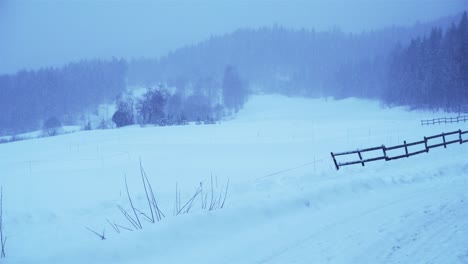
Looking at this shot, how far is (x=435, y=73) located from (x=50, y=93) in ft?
434

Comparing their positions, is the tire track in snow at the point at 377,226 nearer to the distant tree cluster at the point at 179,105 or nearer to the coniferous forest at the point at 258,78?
the distant tree cluster at the point at 179,105

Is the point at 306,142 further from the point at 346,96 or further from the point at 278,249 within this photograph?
the point at 346,96

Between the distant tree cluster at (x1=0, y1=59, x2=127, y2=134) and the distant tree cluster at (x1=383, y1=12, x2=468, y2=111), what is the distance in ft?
369

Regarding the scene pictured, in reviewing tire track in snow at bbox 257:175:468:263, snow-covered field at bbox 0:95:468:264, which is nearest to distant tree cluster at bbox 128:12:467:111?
snow-covered field at bbox 0:95:468:264

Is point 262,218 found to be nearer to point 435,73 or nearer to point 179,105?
point 435,73

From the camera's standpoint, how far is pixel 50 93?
11975 centimetres

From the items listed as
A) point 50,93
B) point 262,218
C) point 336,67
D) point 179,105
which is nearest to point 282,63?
point 336,67

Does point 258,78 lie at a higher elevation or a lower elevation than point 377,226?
higher

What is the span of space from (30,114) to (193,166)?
11662 cm

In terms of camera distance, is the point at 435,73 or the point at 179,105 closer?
the point at 435,73

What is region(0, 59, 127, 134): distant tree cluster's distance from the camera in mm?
110438

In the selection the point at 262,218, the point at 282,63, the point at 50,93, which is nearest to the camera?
the point at 262,218

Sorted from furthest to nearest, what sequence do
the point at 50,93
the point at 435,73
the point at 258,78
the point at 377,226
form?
the point at 258,78 → the point at 50,93 → the point at 435,73 → the point at 377,226

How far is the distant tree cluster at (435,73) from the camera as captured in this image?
57.7 meters
